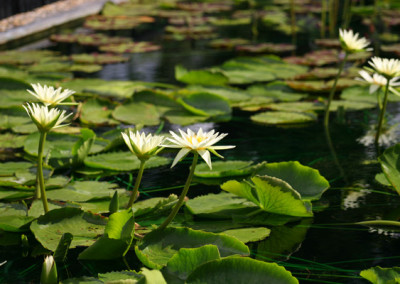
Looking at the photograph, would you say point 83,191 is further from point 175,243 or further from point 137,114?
point 137,114

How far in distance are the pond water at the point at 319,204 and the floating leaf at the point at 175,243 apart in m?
0.06

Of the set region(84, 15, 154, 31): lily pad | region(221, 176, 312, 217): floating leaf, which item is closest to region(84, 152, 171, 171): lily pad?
region(221, 176, 312, 217): floating leaf

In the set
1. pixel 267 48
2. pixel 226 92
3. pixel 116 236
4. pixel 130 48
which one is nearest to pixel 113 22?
pixel 130 48

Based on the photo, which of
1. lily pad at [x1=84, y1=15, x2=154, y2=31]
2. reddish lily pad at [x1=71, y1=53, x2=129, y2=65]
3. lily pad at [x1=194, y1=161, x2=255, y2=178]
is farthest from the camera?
lily pad at [x1=84, y1=15, x2=154, y2=31]

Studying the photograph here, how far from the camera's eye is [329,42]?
12.7ft

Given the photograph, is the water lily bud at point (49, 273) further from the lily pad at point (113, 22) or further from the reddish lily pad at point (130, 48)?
the lily pad at point (113, 22)

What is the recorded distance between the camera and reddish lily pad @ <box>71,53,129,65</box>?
11.2ft

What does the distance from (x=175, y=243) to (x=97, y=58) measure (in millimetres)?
2444

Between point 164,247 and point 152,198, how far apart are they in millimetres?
348

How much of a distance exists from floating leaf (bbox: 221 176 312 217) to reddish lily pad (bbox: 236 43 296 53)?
2.35 metres

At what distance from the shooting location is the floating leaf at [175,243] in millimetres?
1177

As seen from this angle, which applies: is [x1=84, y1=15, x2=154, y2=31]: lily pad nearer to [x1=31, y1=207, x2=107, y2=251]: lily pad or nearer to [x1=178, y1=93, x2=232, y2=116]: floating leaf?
[x1=178, y1=93, x2=232, y2=116]: floating leaf

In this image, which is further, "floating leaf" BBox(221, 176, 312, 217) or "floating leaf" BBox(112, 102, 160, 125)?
"floating leaf" BBox(112, 102, 160, 125)

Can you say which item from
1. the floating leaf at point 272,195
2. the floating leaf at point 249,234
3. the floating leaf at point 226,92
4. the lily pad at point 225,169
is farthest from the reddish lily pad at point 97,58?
the floating leaf at point 249,234
